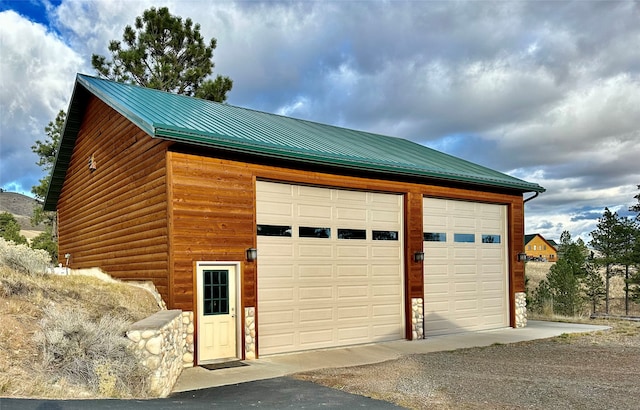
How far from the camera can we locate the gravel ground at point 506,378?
708 centimetres

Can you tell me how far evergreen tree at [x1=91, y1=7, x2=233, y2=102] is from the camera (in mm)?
27562

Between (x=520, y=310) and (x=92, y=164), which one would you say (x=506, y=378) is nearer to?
(x=520, y=310)

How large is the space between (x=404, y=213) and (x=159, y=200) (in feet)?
20.7

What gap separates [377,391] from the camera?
7.70 m

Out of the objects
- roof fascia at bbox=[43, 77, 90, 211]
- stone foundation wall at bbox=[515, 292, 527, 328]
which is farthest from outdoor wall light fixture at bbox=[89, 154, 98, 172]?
stone foundation wall at bbox=[515, 292, 527, 328]

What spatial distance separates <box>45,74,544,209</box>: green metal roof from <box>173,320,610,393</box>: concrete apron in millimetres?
4119

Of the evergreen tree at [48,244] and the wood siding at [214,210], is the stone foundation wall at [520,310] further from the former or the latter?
the evergreen tree at [48,244]

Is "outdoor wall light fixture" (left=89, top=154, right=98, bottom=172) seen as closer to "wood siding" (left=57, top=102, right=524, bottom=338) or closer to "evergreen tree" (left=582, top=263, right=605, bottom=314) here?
"wood siding" (left=57, top=102, right=524, bottom=338)

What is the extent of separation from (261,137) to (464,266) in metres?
7.20

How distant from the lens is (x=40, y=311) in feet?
24.5

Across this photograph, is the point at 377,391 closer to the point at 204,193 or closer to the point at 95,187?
the point at 204,193

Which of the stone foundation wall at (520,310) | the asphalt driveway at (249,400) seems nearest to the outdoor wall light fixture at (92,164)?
the asphalt driveway at (249,400)

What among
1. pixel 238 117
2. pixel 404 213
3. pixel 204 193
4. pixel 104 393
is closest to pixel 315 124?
pixel 238 117

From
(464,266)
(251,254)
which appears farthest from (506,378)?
(464,266)
